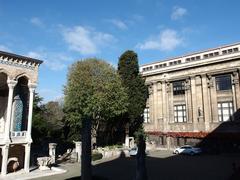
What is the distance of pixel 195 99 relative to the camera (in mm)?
40406

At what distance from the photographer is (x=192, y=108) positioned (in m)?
40.5

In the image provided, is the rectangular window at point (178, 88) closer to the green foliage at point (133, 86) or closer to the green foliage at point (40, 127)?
the green foliage at point (133, 86)

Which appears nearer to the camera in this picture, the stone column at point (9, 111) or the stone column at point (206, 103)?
the stone column at point (9, 111)

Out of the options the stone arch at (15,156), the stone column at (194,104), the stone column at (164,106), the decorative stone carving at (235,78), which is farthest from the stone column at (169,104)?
the stone arch at (15,156)

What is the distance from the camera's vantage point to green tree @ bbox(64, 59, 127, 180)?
114 ft

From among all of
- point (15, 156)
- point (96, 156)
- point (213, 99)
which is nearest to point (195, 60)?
point (213, 99)

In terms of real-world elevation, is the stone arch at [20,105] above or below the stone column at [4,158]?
above

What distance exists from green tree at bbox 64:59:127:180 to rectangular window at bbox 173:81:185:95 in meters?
11.4

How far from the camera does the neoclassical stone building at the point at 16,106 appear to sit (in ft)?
73.7

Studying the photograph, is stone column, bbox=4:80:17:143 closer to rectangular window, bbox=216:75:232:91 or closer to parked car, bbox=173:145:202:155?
parked car, bbox=173:145:202:155

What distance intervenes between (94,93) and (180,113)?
16248 mm

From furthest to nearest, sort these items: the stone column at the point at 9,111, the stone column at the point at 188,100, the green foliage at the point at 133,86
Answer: the stone column at the point at 188,100 < the green foliage at the point at 133,86 < the stone column at the point at 9,111

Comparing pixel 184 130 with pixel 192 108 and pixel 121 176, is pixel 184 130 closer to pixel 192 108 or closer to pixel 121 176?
pixel 192 108

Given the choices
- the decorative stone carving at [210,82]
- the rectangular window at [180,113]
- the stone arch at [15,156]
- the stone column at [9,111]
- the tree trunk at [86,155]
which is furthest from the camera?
the rectangular window at [180,113]
